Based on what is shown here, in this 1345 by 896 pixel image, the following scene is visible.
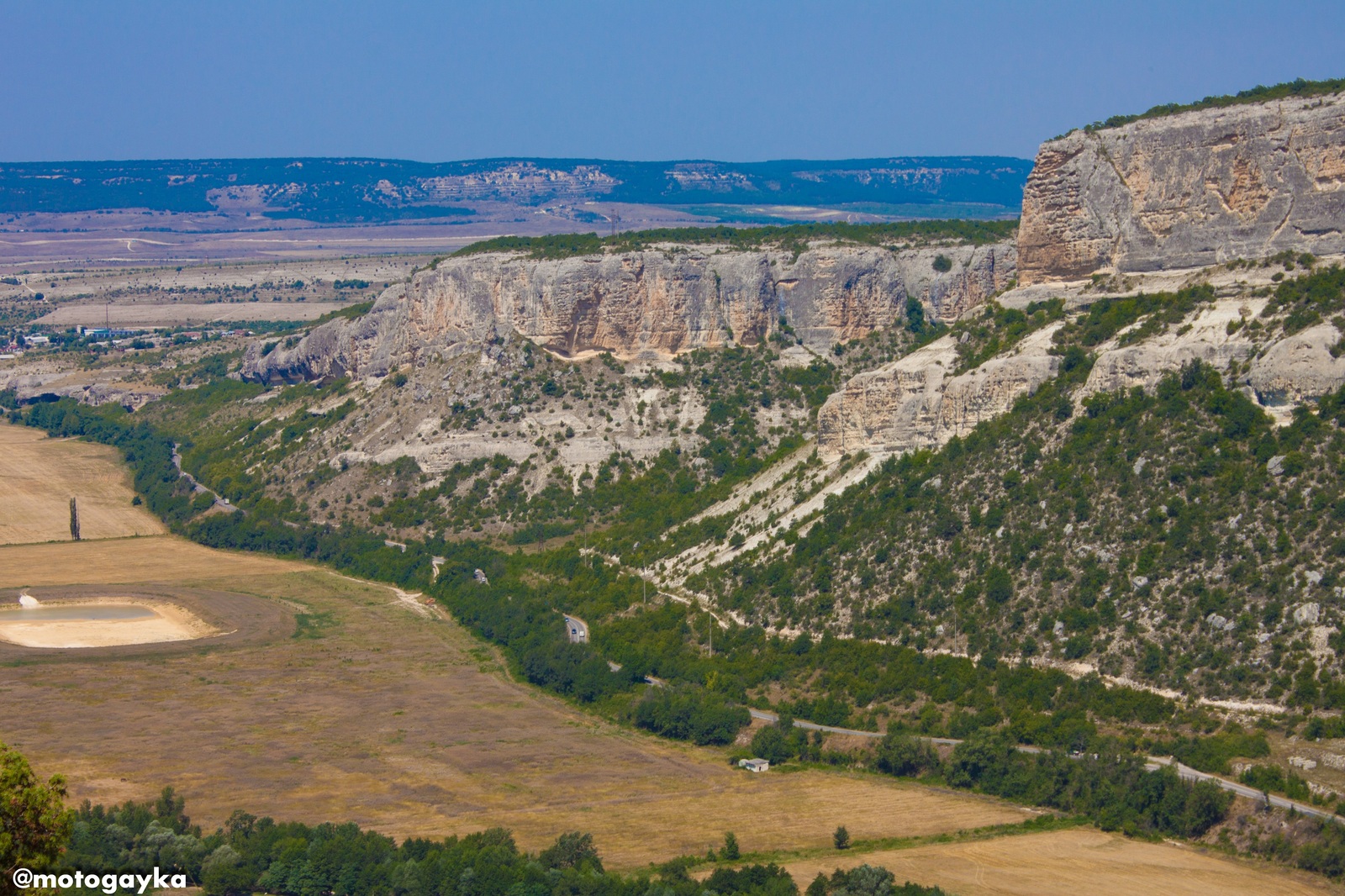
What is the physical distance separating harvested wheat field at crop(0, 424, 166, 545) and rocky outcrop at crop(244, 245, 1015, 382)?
81.2ft

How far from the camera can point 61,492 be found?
102m

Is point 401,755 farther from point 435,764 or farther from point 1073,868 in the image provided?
point 1073,868

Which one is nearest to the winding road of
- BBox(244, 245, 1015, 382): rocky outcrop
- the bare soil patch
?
Result: the bare soil patch

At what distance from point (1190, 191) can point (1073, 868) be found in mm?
27770

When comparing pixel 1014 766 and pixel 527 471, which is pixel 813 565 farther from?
pixel 527 471

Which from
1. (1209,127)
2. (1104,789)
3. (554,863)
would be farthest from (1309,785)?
(1209,127)

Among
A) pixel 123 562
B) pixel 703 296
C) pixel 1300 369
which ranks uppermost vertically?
pixel 1300 369

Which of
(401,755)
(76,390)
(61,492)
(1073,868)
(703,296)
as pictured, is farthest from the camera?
(76,390)

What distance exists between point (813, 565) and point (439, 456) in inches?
1219

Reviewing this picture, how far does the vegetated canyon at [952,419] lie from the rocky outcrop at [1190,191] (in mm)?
108

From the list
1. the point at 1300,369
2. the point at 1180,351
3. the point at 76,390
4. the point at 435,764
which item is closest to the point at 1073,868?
the point at 1300,369

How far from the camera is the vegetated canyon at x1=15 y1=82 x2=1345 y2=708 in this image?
52.0 meters

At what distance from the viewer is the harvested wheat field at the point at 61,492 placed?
94062mm

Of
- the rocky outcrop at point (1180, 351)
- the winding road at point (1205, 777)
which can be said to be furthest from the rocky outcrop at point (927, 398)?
the winding road at point (1205, 777)
